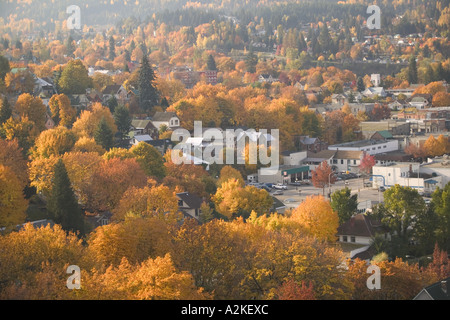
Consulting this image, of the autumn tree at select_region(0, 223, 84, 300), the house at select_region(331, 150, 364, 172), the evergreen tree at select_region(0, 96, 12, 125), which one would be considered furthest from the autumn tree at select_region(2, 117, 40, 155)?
the house at select_region(331, 150, 364, 172)

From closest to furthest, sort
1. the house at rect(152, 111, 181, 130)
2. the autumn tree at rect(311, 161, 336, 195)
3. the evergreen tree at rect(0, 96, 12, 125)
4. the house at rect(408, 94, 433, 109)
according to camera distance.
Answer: the evergreen tree at rect(0, 96, 12, 125)
the autumn tree at rect(311, 161, 336, 195)
the house at rect(152, 111, 181, 130)
the house at rect(408, 94, 433, 109)

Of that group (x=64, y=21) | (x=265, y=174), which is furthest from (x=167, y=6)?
(x=265, y=174)

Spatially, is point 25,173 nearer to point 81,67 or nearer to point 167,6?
point 81,67

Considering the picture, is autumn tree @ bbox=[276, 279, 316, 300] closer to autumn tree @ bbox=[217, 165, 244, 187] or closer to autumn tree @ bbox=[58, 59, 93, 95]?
autumn tree @ bbox=[217, 165, 244, 187]

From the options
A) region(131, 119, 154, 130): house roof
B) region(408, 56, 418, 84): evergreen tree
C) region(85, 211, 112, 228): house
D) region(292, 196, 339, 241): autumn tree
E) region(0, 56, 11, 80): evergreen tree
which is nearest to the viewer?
region(292, 196, 339, 241): autumn tree

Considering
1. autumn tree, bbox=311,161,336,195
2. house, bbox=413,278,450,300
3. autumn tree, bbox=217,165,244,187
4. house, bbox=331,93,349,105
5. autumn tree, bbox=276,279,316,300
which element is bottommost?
house, bbox=331,93,349,105

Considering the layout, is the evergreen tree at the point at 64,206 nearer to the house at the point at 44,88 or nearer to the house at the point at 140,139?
the house at the point at 140,139

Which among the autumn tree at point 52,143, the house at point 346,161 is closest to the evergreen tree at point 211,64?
the house at point 346,161
